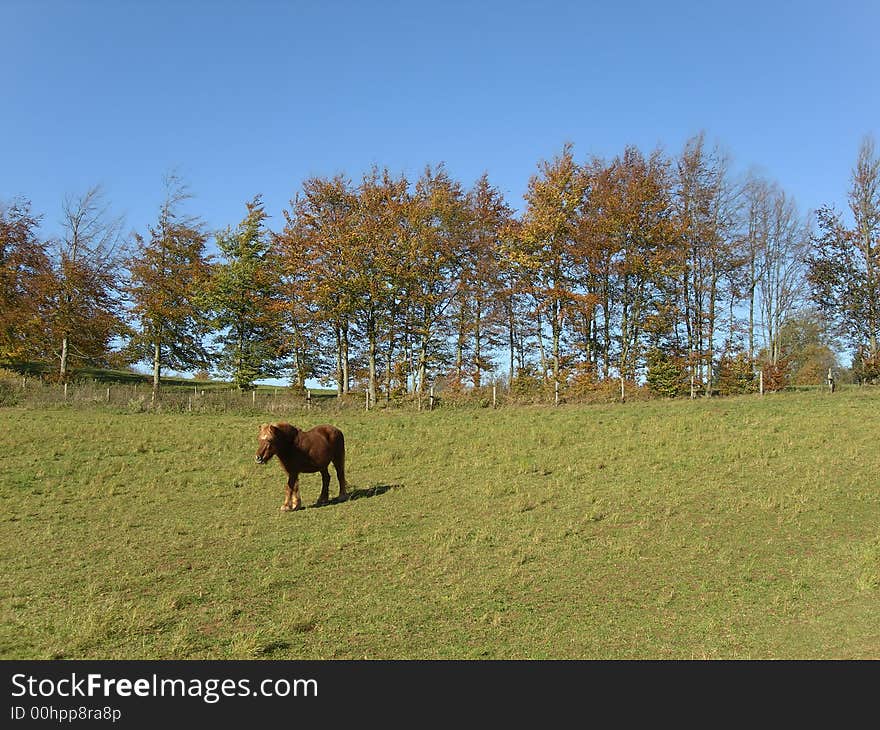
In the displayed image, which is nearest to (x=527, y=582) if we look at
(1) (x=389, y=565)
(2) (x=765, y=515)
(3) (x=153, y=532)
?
(1) (x=389, y=565)

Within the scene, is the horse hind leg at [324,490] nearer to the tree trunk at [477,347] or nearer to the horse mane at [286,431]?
the horse mane at [286,431]

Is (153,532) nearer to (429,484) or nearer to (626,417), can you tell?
(429,484)

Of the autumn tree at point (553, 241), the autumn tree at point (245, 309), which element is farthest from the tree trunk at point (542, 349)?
the autumn tree at point (245, 309)

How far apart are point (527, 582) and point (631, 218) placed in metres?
29.8

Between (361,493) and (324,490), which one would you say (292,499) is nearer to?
(324,490)

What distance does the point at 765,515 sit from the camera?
13.9 metres

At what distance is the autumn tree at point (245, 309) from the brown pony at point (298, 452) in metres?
29.1

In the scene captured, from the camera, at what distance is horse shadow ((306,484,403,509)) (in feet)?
52.8

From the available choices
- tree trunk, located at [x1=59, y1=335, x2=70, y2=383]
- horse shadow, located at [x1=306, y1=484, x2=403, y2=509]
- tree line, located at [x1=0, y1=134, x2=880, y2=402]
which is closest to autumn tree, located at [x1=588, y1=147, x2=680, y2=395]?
tree line, located at [x1=0, y1=134, x2=880, y2=402]

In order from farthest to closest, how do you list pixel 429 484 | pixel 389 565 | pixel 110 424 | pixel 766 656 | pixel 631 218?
pixel 631 218 < pixel 110 424 < pixel 429 484 < pixel 389 565 < pixel 766 656

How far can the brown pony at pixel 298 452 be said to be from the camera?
49.1 ft

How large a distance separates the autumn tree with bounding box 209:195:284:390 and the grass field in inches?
875

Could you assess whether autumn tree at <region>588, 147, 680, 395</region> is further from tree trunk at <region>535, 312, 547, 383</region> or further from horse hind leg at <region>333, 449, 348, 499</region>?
horse hind leg at <region>333, 449, 348, 499</region>

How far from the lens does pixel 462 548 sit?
12109mm
